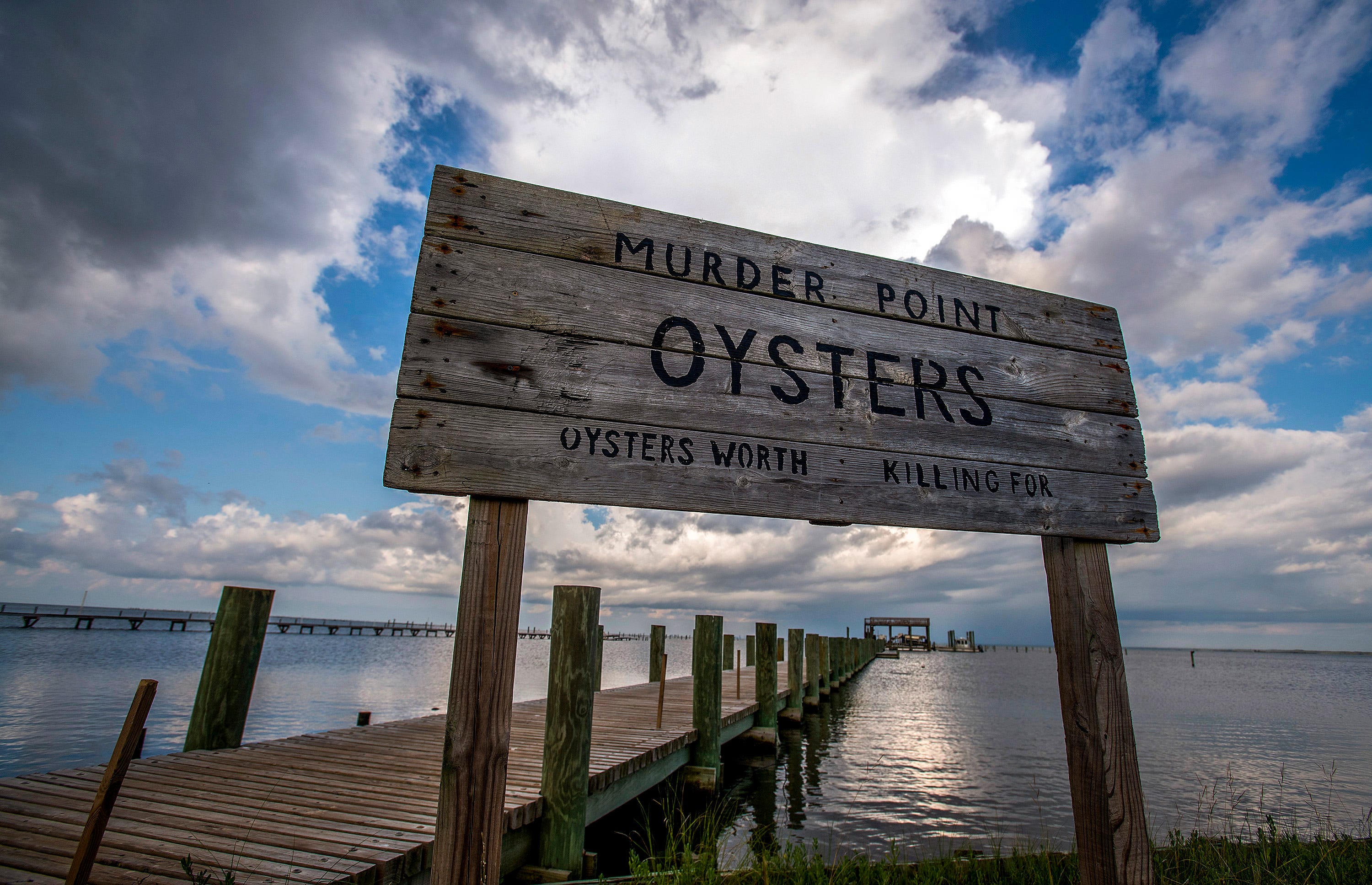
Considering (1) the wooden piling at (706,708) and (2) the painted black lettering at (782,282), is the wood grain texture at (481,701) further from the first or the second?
(1) the wooden piling at (706,708)

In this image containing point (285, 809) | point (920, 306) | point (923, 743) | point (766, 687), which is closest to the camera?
point (920, 306)

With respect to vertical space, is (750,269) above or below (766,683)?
above

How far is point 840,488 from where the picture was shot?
239 centimetres

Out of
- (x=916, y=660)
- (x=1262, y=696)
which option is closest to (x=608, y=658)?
(x=916, y=660)

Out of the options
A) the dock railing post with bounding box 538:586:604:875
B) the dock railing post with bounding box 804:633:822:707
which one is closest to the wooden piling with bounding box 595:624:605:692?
the dock railing post with bounding box 538:586:604:875

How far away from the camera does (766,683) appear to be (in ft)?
41.3

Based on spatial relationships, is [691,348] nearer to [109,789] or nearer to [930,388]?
[930,388]

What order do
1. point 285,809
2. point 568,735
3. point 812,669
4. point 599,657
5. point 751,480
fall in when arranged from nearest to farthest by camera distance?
point 751,480 → point 285,809 → point 568,735 → point 599,657 → point 812,669

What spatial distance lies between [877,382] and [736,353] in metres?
0.61

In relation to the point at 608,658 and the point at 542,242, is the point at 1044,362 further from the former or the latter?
the point at 608,658

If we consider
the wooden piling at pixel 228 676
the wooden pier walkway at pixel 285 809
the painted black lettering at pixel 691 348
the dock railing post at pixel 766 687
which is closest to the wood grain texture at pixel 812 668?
the dock railing post at pixel 766 687

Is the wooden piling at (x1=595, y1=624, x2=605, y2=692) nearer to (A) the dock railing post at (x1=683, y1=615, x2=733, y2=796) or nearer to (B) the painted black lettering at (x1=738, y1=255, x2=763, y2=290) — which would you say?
(A) the dock railing post at (x1=683, y1=615, x2=733, y2=796)

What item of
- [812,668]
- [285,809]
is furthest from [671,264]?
[812,668]

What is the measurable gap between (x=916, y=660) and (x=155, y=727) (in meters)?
63.5
